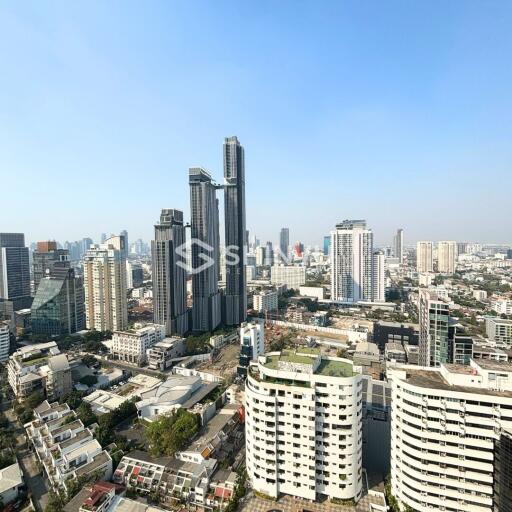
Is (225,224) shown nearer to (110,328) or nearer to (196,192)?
(196,192)

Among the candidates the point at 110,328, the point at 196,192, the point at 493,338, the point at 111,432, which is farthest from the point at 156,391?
the point at 493,338

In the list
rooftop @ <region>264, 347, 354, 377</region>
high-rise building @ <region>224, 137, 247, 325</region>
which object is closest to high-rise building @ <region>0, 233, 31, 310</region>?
high-rise building @ <region>224, 137, 247, 325</region>

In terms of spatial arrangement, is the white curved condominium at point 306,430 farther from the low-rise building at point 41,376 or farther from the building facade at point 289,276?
the building facade at point 289,276

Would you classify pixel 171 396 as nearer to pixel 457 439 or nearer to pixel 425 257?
pixel 457 439

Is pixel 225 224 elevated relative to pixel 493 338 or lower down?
elevated

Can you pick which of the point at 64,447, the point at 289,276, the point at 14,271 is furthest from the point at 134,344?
the point at 289,276

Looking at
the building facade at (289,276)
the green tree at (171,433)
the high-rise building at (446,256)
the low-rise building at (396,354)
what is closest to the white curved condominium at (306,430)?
the green tree at (171,433)

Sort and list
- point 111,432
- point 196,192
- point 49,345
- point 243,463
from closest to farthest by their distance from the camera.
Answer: point 243,463, point 111,432, point 49,345, point 196,192
